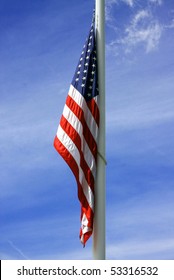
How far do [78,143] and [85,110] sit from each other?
76 cm

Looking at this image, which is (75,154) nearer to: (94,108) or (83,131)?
(83,131)

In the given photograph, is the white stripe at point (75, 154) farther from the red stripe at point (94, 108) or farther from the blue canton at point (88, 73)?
the blue canton at point (88, 73)

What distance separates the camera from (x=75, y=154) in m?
12.6

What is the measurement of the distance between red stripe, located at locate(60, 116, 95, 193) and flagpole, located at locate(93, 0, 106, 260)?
165mm

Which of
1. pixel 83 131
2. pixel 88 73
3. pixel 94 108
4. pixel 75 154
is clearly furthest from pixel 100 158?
pixel 88 73

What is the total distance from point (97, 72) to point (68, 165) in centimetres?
219

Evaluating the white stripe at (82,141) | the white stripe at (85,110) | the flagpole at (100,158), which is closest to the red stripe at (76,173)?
the flagpole at (100,158)

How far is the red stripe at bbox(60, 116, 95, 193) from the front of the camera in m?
12.4

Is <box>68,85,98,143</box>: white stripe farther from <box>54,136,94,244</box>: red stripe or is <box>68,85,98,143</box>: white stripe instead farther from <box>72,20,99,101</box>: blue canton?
<box>54,136,94,244</box>: red stripe

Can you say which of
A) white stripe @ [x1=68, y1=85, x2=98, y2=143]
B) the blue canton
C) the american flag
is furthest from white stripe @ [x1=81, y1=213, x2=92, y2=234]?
the blue canton

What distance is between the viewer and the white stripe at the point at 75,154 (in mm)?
12266

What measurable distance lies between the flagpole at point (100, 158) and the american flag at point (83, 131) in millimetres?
103
